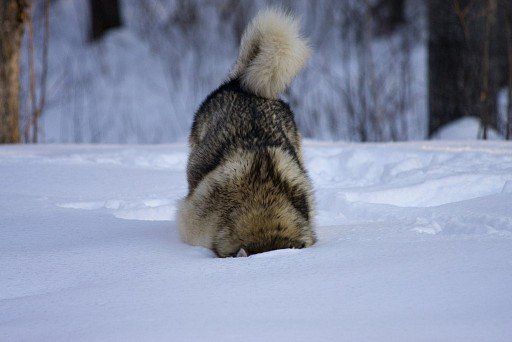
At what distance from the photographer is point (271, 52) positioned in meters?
4.29

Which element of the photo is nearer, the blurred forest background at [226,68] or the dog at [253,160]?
the dog at [253,160]

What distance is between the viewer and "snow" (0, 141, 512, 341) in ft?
7.23

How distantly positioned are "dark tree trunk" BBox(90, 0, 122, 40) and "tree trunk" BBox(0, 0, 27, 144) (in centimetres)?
884

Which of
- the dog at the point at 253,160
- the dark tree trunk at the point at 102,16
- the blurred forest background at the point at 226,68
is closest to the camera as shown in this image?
the dog at the point at 253,160

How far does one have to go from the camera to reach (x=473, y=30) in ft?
26.9

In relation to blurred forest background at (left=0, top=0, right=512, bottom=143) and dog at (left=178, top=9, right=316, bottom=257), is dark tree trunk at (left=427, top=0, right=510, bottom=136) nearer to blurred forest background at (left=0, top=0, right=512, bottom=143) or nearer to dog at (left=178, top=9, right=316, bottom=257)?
blurred forest background at (left=0, top=0, right=512, bottom=143)

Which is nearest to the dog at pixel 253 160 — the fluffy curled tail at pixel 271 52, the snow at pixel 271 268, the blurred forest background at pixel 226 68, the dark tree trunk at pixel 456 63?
the fluffy curled tail at pixel 271 52

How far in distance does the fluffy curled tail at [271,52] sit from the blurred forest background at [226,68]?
3.56 metres

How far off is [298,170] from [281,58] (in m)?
0.88

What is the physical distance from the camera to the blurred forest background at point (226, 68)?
809 cm

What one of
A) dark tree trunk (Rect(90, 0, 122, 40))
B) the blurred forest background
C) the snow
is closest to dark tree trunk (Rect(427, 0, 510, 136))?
the blurred forest background

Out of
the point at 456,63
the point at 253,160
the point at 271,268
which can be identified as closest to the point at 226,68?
the point at 456,63

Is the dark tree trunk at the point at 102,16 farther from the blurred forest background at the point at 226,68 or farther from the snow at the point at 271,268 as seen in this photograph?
the snow at the point at 271,268

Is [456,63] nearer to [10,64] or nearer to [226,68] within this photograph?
Answer: [10,64]
